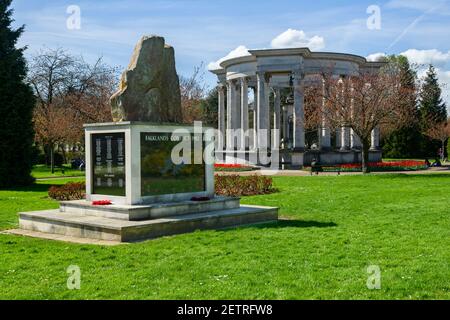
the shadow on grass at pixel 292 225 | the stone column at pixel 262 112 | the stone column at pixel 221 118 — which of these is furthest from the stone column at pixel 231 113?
Result: the shadow on grass at pixel 292 225

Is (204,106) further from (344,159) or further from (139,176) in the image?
(139,176)

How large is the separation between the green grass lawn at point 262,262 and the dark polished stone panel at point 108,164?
2758mm

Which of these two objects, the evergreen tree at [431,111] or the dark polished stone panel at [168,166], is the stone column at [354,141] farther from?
the dark polished stone panel at [168,166]

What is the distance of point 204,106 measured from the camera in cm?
7650

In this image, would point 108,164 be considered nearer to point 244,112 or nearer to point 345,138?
point 244,112

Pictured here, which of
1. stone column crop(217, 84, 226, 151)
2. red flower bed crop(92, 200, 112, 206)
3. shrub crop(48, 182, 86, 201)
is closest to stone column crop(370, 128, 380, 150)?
stone column crop(217, 84, 226, 151)

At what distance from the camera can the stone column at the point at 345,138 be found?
49500 mm

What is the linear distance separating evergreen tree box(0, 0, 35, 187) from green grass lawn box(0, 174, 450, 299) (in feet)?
62.0

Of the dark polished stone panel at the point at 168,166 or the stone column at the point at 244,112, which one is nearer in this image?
the dark polished stone panel at the point at 168,166

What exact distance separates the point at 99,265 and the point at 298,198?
12.8 m

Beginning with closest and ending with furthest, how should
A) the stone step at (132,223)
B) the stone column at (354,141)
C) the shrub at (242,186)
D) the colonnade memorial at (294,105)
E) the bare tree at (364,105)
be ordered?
the stone step at (132,223), the shrub at (242,186), the bare tree at (364,105), the colonnade memorial at (294,105), the stone column at (354,141)

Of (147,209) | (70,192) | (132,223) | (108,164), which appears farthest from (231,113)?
(132,223)

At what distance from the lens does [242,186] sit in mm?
23672

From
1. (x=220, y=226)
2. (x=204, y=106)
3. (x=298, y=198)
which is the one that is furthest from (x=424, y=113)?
(x=220, y=226)
